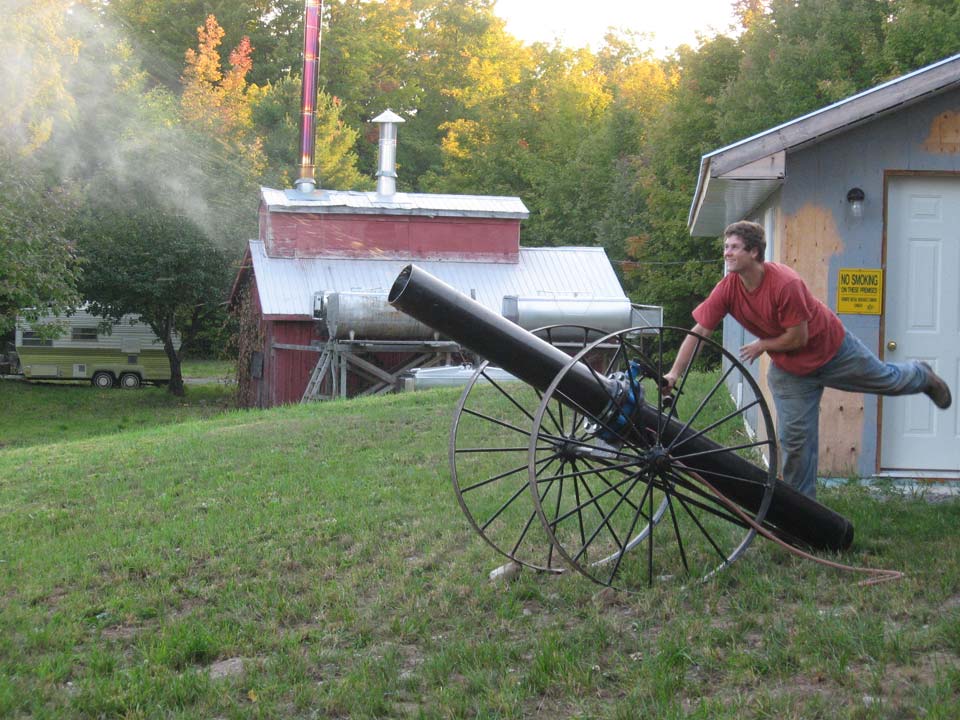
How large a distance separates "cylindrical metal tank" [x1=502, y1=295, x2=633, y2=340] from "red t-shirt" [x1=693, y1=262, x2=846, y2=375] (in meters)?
17.3

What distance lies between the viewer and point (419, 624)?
5406mm

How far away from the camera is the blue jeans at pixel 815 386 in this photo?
6.01 meters

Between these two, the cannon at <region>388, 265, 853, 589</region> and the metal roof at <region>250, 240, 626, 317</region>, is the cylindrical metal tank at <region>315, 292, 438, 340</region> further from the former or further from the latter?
the cannon at <region>388, 265, 853, 589</region>

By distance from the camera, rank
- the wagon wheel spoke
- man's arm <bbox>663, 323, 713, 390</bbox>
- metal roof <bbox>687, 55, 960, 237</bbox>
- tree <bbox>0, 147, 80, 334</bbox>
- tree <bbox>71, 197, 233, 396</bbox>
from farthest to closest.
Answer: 1. tree <bbox>71, 197, 233, 396</bbox>
2. tree <bbox>0, 147, 80, 334</bbox>
3. metal roof <bbox>687, 55, 960, 237</bbox>
4. the wagon wheel spoke
5. man's arm <bbox>663, 323, 713, 390</bbox>

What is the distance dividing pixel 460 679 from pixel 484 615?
880 millimetres

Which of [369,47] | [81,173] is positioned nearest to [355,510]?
[81,173]

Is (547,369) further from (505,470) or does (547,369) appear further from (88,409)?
(88,409)

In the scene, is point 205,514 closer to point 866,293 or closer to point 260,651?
point 260,651

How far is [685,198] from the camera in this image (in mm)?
31281

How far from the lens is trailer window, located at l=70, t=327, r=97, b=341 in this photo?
3747cm

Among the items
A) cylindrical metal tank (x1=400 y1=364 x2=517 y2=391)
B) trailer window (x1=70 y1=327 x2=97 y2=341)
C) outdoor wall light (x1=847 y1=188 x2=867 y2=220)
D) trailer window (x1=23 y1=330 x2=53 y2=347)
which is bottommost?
cylindrical metal tank (x1=400 y1=364 x2=517 y2=391)

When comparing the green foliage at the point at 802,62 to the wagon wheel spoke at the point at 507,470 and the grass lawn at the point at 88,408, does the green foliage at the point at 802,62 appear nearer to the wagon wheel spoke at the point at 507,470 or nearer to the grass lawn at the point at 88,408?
the wagon wheel spoke at the point at 507,470

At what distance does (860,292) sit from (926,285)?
0.57m

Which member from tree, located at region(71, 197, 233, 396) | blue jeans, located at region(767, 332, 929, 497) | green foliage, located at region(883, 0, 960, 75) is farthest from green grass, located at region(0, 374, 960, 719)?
tree, located at region(71, 197, 233, 396)
